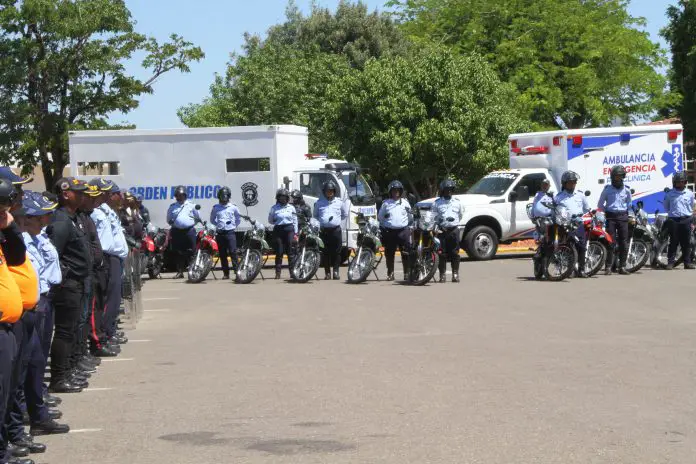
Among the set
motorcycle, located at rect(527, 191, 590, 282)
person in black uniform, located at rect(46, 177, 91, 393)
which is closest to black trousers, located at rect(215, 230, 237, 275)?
motorcycle, located at rect(527, 191, 590, 282)

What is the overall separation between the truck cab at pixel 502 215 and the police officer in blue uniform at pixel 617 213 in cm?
445

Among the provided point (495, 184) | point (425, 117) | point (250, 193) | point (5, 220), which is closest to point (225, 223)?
point (250, 193)

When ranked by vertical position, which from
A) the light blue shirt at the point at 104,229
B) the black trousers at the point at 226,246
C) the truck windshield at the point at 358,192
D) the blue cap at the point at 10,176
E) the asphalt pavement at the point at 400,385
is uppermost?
the truck windshield at the point at 358,192

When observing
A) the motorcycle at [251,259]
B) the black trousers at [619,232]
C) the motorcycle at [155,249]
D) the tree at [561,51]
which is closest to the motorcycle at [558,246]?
the black trousers at [619,232]

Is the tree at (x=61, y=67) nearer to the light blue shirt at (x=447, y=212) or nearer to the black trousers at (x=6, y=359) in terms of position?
the light blue shirt at (x=447, y=212)

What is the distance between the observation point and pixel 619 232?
22609 millimetres

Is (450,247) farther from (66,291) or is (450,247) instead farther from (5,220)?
(5,220)

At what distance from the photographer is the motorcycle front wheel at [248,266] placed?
22500mm

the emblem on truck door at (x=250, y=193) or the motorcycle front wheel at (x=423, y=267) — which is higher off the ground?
the emblem on truck door at (x=250, y=193)

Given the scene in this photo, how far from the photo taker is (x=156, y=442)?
7.95m

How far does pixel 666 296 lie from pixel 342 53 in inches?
1596

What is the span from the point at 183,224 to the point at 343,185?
14.8ft

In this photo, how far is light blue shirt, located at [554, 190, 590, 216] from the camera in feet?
70.5

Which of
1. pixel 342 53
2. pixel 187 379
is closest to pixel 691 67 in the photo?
pixel 342 53
